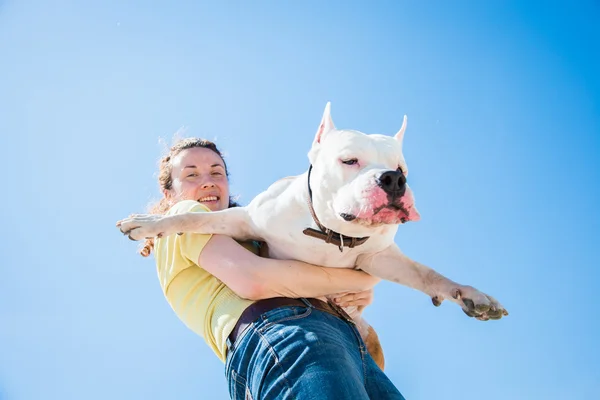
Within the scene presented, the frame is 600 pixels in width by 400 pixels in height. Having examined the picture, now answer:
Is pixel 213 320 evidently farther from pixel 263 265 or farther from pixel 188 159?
pixel 188 159

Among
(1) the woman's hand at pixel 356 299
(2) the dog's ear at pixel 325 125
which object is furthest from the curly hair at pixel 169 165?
(1) the woman's hand at pixel 356 299

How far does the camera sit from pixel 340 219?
3.31m

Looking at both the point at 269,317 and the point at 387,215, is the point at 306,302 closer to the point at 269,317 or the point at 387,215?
the point at 269,317

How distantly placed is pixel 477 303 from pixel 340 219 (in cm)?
88

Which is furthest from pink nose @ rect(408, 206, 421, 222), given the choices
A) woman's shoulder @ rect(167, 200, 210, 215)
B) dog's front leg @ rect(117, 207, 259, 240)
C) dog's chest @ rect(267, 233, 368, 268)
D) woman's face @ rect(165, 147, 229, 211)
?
woman's face @ rect(165, 147, 229, 211)

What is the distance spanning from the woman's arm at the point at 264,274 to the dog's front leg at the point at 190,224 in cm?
14

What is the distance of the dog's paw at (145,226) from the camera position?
139 inches

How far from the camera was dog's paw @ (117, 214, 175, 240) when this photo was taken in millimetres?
3529

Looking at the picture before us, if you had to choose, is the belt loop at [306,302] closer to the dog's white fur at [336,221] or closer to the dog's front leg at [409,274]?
the dog's white fur at [336,221]

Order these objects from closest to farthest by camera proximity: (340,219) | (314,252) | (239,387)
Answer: (239,387) → (340,219) → (314,252)

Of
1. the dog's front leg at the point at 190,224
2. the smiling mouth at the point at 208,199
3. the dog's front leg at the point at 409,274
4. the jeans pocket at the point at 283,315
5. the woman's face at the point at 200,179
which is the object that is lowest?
the jeans pocket at the point at 283,315

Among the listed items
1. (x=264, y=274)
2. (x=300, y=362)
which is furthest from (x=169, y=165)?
(x=300, y=362)

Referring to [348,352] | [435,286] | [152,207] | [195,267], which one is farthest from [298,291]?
[152,207]

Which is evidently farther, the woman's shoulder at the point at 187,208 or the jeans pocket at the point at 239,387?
the woman's shoulder at the point at 187,208
